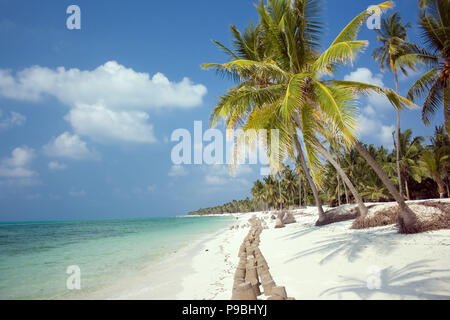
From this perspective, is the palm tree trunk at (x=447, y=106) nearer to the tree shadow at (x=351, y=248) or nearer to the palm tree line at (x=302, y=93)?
the palm tree line at (x=302, y=93)

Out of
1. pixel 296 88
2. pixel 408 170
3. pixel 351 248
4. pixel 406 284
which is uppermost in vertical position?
pixel 296 88

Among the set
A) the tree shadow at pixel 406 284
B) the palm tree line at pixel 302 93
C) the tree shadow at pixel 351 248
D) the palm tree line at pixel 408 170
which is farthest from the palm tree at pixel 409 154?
the tree shadow at pixel 406 284

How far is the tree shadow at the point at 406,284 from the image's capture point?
10.2ft

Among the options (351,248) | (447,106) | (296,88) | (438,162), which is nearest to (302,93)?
(296,88)

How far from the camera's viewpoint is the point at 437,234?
5836 millimetres

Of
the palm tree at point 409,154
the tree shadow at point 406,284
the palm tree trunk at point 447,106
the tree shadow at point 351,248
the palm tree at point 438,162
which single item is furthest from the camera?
the palm tree at point 409,154

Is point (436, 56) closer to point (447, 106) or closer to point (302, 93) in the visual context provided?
point (447, 106)

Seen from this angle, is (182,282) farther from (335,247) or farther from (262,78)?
(262,78)

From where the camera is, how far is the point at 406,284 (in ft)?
11.2

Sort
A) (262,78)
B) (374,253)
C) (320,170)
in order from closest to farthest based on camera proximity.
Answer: (374,253) < (320,170) < (262,78)

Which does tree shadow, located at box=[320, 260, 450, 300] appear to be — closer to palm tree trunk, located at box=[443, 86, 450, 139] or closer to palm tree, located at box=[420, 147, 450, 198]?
palm tree trunk, located at box=[443, 86, 450, 139]

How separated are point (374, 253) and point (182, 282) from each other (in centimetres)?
470

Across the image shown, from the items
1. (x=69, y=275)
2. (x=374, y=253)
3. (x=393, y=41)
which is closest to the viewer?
(x=374, y=253)
